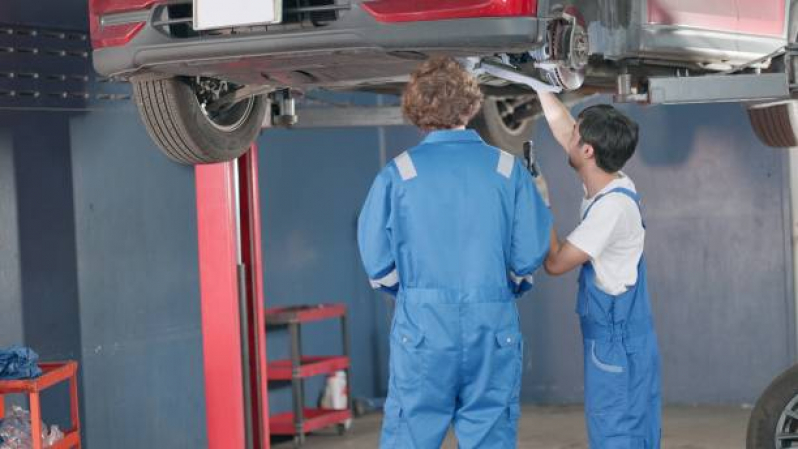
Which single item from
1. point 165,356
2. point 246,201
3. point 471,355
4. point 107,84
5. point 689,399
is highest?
point 107,84

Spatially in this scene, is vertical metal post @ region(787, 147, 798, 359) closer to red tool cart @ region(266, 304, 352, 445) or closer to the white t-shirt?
red tool cart @ region(266, 304, 352, 445)

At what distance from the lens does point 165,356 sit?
590 cm

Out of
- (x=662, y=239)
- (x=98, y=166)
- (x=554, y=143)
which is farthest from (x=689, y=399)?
(x=98, y=166)

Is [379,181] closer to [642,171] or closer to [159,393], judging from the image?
[159,393]

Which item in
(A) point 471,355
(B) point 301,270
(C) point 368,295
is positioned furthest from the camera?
(C) point 368,295

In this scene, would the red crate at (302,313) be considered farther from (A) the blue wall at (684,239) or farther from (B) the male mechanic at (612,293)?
(B) the male mechanic at (612,293)

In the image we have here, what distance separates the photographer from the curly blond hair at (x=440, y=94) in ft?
10.5

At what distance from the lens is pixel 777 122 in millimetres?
5348

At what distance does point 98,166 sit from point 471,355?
2828mm

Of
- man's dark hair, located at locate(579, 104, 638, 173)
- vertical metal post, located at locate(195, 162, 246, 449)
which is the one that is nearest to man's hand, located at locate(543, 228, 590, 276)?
man's dark hair, located at locate(579, 104, 638, 173)

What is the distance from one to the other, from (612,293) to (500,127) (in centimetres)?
183

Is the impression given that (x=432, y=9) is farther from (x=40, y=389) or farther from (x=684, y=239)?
(x=684, y=239)

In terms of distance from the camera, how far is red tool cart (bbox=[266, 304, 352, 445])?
21.2ft

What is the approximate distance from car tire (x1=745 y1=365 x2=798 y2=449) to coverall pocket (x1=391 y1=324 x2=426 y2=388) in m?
1.64
